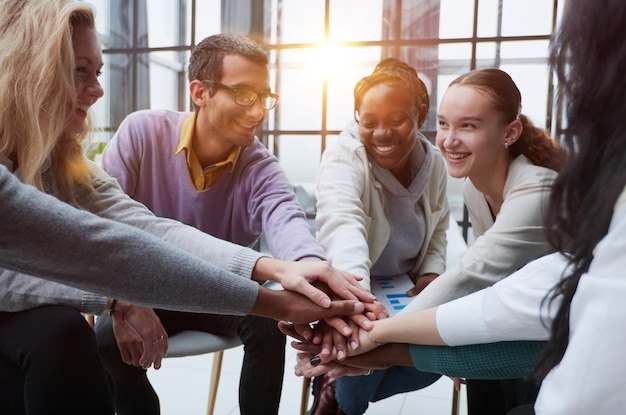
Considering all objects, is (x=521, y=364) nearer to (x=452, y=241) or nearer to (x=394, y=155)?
(x=394, y=155)

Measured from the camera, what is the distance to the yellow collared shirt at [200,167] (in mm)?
1875

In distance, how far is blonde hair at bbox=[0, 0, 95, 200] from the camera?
1225 mm

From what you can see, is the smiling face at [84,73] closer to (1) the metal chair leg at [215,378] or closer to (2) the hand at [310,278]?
(2) the hand at [310,278]

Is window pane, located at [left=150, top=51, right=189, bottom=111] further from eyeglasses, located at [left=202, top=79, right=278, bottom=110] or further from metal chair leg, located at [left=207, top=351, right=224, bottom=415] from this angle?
metal chair leg, located at [left=207, top=351, right=224, bottom=415]

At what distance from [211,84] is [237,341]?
2.72ft

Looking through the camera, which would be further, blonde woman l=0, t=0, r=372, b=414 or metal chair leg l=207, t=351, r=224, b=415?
metal chair leg l=207, t=351, r=224, b=415

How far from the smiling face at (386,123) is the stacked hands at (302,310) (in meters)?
0.53

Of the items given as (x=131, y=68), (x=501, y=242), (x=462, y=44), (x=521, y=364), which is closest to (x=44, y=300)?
(x=521, y=364)

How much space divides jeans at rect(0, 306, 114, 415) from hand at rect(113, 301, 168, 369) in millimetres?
215

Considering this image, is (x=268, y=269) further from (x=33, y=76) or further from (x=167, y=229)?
(x=33, y=76)

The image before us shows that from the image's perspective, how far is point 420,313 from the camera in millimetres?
1166

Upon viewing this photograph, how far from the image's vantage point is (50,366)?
1.18m

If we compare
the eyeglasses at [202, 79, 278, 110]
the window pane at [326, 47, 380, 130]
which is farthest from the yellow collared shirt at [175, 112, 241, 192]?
the window pane at [326, 47, 380, 130]

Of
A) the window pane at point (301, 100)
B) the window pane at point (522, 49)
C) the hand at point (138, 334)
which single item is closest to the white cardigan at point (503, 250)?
the hand at point (138, 334)
